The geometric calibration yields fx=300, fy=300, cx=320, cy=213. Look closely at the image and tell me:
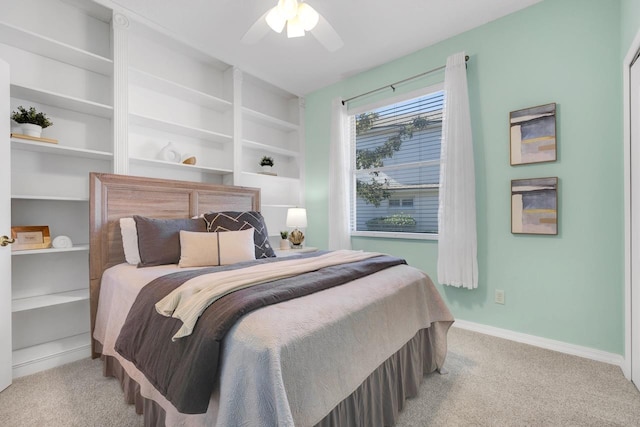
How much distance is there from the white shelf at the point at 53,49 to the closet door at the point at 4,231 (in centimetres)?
42

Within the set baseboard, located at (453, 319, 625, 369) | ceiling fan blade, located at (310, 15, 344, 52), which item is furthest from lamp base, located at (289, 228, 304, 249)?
ceiling fan blade, located at (310, 15, 344, 52)

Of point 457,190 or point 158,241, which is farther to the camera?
point 457,190

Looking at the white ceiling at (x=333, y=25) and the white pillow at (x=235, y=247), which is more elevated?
the white ceiling at (x=333, y=25)

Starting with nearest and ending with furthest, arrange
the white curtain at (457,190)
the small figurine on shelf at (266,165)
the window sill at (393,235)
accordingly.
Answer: the white curtain at (457,190), the window sill at (393,235), the small figurine on shelf at (266,165)

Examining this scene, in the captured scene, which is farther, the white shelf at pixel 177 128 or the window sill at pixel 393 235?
the window sill at pixel 393 235

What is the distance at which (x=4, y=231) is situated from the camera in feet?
6.19

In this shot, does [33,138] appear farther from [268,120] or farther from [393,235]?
[393,235]

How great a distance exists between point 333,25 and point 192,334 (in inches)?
113

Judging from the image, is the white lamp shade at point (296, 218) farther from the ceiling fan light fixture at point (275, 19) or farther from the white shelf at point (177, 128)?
the ceiling fan light fixture at point (275, 19)

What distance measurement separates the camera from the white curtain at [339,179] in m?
3.75

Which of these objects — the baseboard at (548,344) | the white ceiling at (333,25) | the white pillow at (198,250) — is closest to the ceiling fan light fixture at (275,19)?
the white ceiling at (333,25)

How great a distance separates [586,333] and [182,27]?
4362 mm

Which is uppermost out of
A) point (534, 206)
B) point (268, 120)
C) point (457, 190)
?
point (268, 120)

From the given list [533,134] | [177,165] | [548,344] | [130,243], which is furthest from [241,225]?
[548,344]
